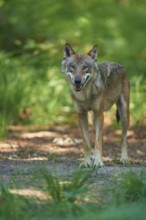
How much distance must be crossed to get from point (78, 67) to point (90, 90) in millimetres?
420

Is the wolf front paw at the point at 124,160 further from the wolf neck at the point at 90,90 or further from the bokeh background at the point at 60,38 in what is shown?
the bokeh background at the point at 60,38

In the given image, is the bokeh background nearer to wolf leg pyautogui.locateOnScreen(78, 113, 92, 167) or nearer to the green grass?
wolf leg pyautogui.locateOnScreen(78, 113, 92, 167)

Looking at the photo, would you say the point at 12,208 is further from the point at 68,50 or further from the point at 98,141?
the point at 68,50

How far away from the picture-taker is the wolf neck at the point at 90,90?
8508 mm

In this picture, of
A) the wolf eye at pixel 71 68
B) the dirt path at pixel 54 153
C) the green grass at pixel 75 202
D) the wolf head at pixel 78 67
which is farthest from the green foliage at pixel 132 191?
the wolf eye at pixel 71 68

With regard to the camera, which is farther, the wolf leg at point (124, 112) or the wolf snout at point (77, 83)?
the wolf leg at point (124, 112)

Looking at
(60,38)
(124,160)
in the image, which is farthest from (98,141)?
(60,38)

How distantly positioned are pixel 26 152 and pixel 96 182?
3.23m

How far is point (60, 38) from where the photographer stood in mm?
16156

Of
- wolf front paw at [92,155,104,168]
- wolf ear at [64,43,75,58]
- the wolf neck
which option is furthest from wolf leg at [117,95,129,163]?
wolf ear at [64,43,75,58]

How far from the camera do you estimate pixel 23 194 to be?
19.9ft

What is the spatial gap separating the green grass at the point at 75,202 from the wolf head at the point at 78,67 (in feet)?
6.76

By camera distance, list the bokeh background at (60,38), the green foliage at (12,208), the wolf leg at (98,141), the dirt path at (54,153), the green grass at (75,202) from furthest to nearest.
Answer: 1. the bokeh background at (60,38)
2. the wolf leg at (98,141)
3. the dirt path at (54,153)
4. the green foliage at (12,208)
5. the green grass at (75,202)

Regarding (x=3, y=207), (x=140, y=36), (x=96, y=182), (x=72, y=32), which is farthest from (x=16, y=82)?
(x=3, y=207)
